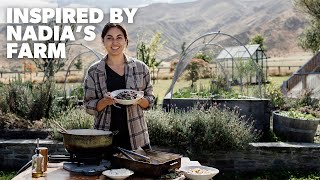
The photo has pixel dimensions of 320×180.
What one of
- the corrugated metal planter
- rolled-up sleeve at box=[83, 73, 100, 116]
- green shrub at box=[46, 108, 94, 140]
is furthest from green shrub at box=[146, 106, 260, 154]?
rolled-up sleeve at box=[83, 73, 100, 116]

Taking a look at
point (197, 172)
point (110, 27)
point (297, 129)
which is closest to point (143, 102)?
point (110, 27)

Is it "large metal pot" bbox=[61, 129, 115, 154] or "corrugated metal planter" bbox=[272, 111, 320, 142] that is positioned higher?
"large metal pot" bbox=[61, 129, 115, 154]

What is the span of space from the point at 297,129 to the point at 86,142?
206 inches

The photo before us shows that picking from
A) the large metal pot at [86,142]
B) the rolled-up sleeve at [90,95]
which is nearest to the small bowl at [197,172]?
the large metal pot at [86,142]

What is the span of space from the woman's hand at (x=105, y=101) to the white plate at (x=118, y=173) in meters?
0.48

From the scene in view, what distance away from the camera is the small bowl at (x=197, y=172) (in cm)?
244

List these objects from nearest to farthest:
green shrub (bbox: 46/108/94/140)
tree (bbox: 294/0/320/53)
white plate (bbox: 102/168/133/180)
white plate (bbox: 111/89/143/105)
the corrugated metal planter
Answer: white plate (bbox: 102/168/133/180) → white plate (bbox: 111/89/143/105) → green shrub (bbox: 46/108/94/140) → the corrugated metal planter → tree (bbox: 294/0/320/53)

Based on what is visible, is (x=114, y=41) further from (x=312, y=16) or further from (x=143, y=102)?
(x=312, y=16)

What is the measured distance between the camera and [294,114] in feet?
24.2

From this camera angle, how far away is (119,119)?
9.69ft

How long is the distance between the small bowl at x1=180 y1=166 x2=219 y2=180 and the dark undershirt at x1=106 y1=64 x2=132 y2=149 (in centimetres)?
53

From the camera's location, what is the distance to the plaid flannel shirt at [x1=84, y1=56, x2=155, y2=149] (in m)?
2.92

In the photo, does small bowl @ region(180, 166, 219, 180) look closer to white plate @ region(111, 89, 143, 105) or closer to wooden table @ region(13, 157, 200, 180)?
wooden table @ region(13, 157, 200, 180)

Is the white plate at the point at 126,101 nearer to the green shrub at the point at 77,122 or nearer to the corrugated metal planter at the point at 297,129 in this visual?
the green shrub at the point at 77,122
